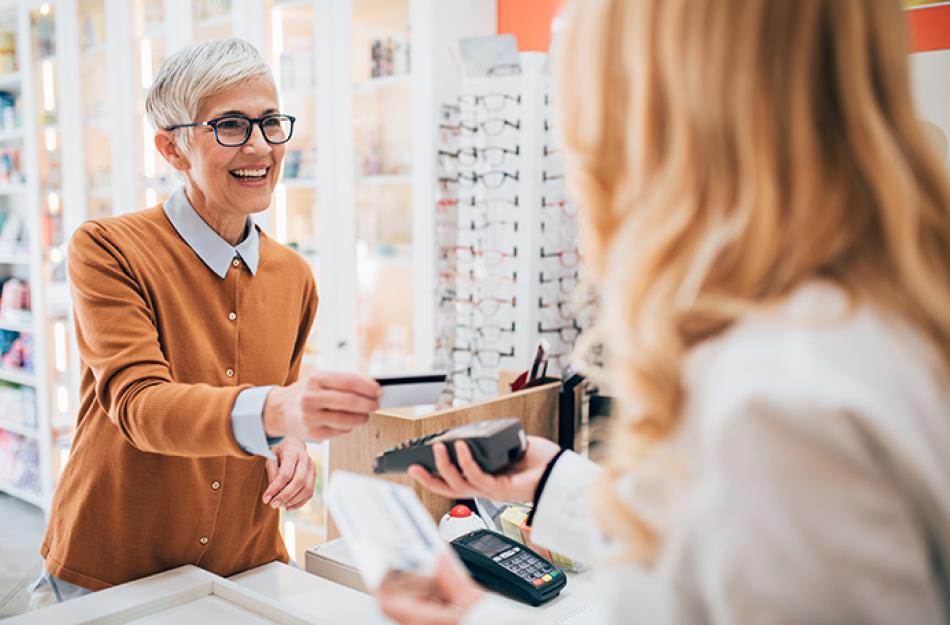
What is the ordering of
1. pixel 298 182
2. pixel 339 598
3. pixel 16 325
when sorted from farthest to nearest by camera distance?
pixel 16 325, pixel 298 182, pixel 339 598

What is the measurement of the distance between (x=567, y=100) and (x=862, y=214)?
0.29 metres

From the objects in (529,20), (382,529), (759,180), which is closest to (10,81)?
(529,20)

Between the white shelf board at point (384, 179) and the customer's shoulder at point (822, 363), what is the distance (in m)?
2.97

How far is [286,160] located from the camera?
3.92 m

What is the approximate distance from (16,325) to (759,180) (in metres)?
5.51

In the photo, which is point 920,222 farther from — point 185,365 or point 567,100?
point 185,365

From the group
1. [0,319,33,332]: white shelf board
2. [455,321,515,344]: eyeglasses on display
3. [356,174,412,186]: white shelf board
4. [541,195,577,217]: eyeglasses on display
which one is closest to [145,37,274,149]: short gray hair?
[541,195,577,217]: eyeglasses on display

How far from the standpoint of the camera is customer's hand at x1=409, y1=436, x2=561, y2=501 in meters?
1.11

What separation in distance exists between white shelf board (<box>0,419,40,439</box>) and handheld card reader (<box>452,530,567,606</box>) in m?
4.41

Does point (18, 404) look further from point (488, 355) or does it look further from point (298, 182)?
point (488, 355)

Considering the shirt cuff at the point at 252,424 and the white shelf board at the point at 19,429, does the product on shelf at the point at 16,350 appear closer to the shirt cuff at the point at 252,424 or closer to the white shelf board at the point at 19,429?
the white shelf board at the point at 19,429

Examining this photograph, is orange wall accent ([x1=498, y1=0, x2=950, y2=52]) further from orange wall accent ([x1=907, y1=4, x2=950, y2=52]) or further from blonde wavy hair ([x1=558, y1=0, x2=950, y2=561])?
blonde wavy hair ([x1=558, y1=0, x2=950, y2=561])

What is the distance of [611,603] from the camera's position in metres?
0.74

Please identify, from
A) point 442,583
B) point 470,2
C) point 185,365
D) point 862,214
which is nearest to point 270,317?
point 185,365
